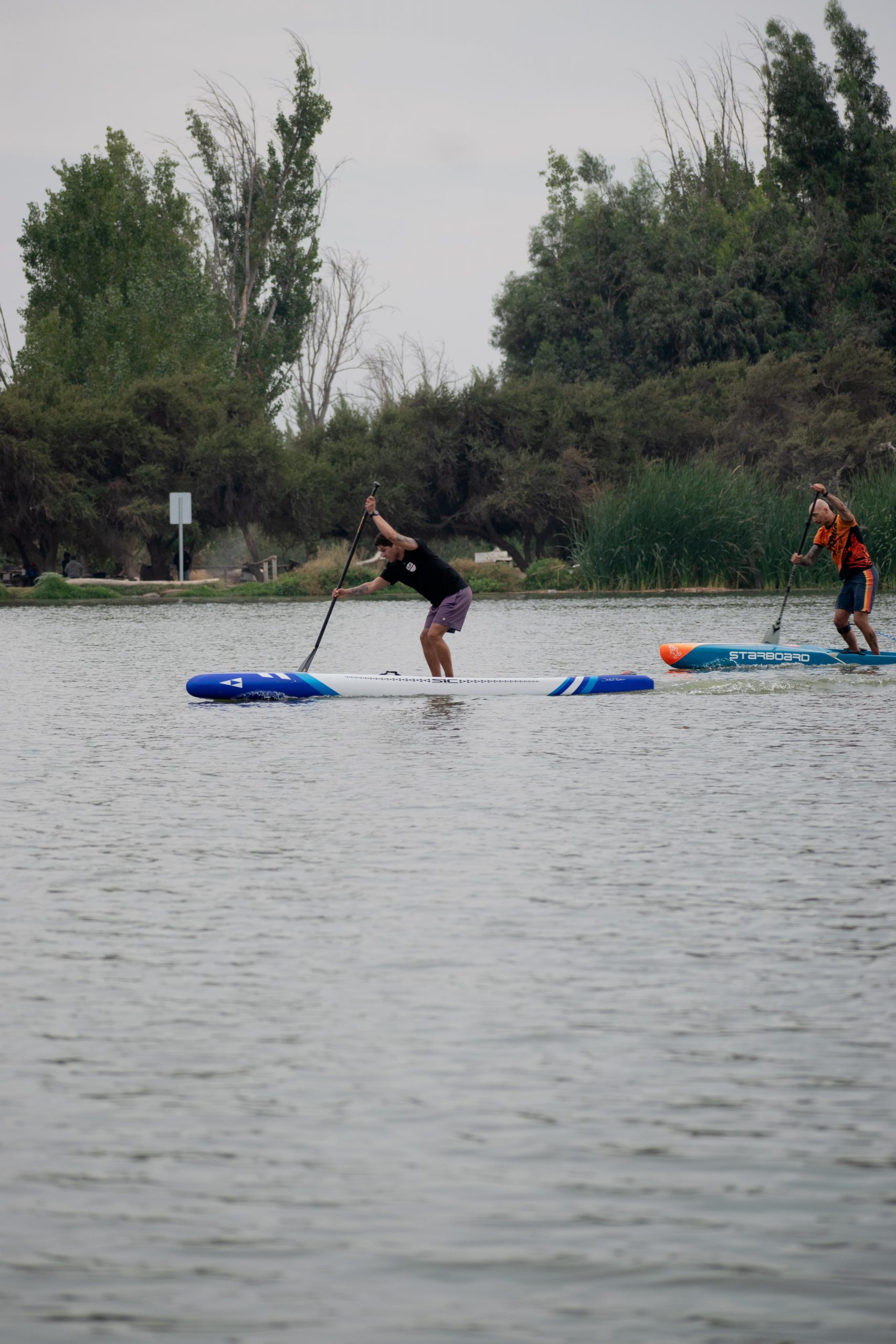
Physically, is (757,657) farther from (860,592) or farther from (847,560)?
(847,560)

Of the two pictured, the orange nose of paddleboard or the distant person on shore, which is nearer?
the distant person on shore

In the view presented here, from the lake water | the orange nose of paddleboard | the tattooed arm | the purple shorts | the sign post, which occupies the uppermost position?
the sign post

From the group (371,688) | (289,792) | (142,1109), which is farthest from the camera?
(371,688)

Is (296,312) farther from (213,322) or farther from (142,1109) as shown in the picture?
(142,1109)

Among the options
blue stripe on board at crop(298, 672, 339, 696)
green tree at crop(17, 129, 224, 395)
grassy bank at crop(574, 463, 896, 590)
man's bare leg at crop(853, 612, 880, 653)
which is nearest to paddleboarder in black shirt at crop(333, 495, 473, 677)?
blue stripe on board at crop(298, 672, 339, 696)

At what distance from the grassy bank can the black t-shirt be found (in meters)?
27.1

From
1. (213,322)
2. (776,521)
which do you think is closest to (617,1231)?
(776,521)

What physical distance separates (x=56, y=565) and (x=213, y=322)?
11.5 metres

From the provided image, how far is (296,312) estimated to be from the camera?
7512cm

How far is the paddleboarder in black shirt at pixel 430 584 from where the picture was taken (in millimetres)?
16938

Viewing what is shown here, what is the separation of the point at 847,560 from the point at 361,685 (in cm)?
581

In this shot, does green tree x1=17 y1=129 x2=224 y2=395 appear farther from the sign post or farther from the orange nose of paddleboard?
the orange nose of paddleboard

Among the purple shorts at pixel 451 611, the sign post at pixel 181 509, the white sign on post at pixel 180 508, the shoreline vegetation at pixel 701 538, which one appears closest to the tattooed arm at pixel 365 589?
the purple shorts at pixel 451 611

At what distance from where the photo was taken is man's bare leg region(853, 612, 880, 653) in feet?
64.6
